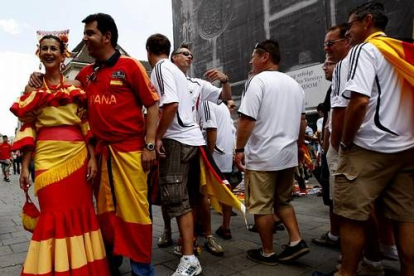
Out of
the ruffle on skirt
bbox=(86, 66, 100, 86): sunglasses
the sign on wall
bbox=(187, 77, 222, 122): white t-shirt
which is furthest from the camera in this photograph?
the sign on wall

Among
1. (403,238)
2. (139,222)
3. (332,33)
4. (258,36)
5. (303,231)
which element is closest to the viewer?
(403,238)

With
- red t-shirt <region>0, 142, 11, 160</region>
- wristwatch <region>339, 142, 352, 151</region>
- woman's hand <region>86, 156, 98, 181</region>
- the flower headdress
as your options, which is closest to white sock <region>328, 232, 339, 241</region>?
wristwatch <region>339, 142, 352, 151</region>

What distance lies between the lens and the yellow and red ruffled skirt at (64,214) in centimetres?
213

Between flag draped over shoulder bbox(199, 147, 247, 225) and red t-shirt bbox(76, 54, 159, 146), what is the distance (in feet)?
2.06

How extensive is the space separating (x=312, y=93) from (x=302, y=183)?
643 cm

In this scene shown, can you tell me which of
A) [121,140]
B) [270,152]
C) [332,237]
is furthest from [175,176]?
[332,237]

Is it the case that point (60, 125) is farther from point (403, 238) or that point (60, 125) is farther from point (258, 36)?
point (258, 36)

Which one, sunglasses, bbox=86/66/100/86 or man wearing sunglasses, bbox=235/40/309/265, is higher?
sunglasses, bbox=86/66/100/86

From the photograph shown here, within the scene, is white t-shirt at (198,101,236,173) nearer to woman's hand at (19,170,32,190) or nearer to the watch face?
the watch face

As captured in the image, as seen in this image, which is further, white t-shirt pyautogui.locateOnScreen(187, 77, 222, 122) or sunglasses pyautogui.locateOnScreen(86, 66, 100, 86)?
white t-shirt pyautogui.locateOnScreen(187, 77, 222, 122)

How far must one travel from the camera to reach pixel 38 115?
2.34m

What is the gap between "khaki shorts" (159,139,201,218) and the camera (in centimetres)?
258

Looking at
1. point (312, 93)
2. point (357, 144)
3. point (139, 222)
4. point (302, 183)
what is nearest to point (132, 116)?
point (139, 222)

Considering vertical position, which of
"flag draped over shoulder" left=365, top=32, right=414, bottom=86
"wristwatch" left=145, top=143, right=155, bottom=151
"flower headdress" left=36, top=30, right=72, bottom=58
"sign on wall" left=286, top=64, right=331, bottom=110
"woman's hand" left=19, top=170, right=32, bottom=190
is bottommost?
"woman's hand" left=19, top=170, right=32, bottom=190
